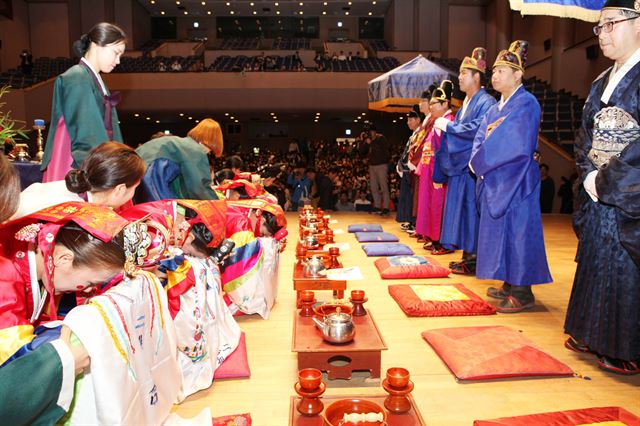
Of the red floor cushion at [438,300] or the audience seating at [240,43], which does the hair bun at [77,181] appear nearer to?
the red floor cushion at [438,300]

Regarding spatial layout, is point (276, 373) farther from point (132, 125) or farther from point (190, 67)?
point (132, 125)

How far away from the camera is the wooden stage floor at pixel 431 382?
1.82 meters

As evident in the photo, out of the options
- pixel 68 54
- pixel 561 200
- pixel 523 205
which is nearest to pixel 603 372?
pixel 523 205

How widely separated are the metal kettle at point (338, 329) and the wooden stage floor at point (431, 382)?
0.21 metres

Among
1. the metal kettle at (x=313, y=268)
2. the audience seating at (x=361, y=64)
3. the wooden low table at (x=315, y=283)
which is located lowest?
the wooden low table at (x=315, y=283)

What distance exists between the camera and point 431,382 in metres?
2.04

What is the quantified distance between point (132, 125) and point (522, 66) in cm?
1675

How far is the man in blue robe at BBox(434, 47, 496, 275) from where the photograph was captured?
3.74 m

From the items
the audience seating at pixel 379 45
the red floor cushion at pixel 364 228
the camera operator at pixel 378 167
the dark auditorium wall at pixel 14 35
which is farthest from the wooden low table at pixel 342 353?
the dark auditorium wall at pixel 14 35

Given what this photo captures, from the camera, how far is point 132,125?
17.6m

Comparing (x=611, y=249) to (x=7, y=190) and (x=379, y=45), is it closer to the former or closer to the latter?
(x=7, y=190)

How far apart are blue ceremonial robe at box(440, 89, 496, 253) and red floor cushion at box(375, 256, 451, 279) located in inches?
11.5

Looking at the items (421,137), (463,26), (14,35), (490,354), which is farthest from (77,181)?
(14,35)

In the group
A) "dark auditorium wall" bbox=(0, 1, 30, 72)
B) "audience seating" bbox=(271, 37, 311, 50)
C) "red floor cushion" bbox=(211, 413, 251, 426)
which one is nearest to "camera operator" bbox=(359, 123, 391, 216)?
"red floor cushion" bbox=(211, 413, 251, 426)
